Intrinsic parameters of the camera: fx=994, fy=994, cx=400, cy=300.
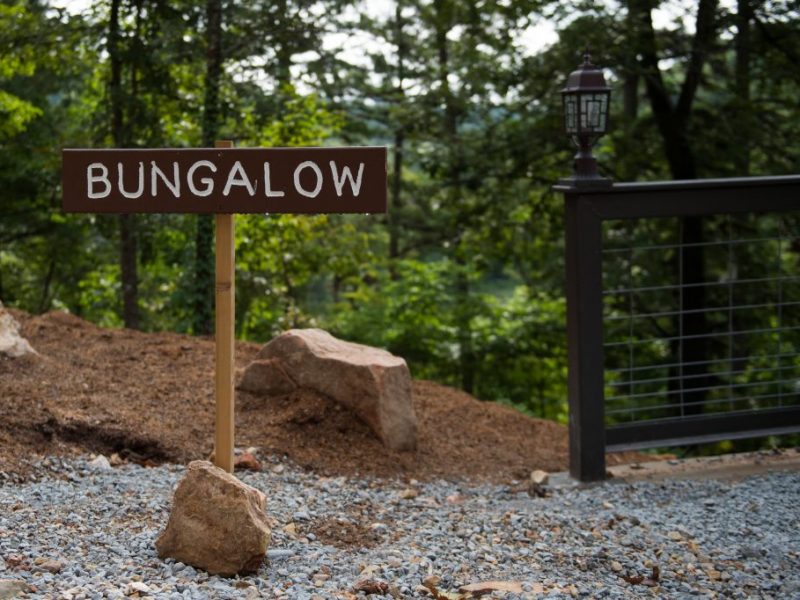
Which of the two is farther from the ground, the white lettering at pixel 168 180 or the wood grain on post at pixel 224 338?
the white lettering at pixel 168 180

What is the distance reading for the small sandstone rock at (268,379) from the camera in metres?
6.36

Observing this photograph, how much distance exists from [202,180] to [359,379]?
228 cm

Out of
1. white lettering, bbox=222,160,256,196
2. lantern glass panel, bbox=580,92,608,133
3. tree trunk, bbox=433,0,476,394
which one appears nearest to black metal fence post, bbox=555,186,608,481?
lantern glass panel, bbox=580,92,608,133

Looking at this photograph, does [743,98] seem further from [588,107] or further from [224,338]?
[224,338]

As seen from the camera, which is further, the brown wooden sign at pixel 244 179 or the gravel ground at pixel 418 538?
the brown wooden sign at pixel 244 179

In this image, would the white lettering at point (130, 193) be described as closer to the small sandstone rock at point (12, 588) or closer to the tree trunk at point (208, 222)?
the small sandstone rock at point (12, 588)

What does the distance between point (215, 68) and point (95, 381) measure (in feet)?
16.3

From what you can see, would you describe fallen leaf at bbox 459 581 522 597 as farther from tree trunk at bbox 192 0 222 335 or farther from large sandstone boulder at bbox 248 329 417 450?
tree trunk at bbox 192 0 222 335

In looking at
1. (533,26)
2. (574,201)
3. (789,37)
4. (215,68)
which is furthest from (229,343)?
(789,37)

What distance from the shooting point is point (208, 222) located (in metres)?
10.0

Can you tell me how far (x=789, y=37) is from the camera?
1026 centimetres

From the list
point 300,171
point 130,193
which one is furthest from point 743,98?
point 130,193

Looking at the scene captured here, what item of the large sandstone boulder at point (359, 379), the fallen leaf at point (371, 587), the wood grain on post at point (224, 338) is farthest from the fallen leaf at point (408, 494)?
the fallen leaf at point (371, 587)

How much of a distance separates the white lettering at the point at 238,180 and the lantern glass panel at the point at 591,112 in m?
2.63
